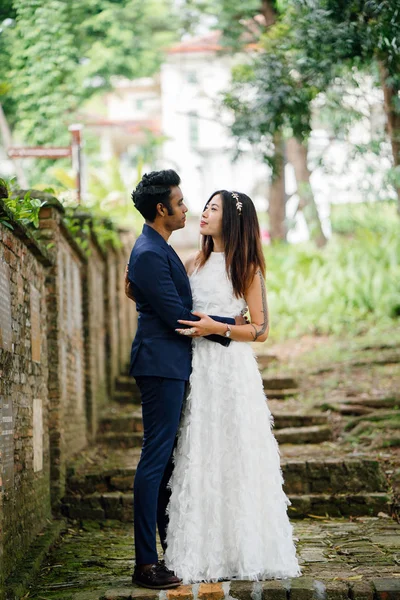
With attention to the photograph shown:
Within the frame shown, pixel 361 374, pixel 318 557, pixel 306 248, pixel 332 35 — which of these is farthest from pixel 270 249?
pixel 318 557

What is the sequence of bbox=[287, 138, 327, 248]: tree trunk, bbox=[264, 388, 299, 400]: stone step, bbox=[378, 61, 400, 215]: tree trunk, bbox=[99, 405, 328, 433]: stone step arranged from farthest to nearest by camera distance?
bbox=[287, 138, 327, 248]: tree trunk
bbox=[264, 388, 299, 400]: stone step
bbox=[378, 61, 400, 215]: tree trunk
bbox=[99, 405, 328, 433]: stone step

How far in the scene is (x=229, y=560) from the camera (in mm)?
4297

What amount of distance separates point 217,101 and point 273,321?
490 cm

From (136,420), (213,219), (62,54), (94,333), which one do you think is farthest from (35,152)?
(213,219)

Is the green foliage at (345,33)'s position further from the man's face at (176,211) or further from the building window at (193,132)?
the building window at (193,132)

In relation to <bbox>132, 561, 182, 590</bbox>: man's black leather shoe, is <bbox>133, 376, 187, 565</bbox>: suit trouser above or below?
above

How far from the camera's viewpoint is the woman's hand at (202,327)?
4.29 meters

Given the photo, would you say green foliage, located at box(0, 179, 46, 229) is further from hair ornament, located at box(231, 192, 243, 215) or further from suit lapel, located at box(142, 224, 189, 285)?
hair ornament, located at box(231, 192, 243, 215)

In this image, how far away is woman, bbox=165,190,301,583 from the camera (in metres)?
4.29

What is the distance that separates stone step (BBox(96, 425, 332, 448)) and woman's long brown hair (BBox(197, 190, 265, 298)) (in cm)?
368

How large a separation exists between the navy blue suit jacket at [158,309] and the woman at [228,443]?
10 cm

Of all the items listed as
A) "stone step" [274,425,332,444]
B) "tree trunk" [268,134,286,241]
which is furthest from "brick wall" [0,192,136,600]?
"tree trunk" [268,134,286,241]

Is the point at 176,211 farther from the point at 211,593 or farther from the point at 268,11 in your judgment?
the point at 268,11

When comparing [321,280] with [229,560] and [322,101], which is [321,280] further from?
[229,560]
